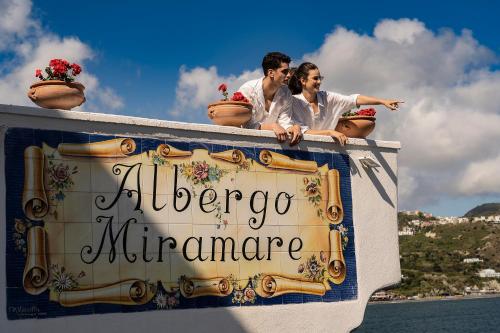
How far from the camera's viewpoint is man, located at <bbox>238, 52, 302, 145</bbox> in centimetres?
888

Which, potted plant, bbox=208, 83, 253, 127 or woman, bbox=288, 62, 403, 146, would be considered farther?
woman, bbox=288, 62, 403, 146

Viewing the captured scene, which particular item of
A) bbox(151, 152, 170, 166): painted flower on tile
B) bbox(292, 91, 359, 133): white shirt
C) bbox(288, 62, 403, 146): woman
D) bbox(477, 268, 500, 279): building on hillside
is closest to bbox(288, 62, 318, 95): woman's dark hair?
bbox(288, 62, 403, 146): woman

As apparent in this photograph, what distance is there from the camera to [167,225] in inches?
302

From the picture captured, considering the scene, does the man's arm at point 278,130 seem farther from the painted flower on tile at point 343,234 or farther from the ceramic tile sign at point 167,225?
the painted flower on tile at point 343,234

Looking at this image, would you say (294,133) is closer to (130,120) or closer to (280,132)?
Result: (280,132)

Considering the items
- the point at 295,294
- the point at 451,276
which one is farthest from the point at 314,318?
the point at 451,276

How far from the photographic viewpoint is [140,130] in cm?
761

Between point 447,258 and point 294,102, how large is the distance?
13224 centimetres

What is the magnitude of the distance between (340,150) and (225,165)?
1.77 metres

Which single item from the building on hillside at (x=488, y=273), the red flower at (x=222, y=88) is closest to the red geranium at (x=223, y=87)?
the red flower at (x=222, y=88)

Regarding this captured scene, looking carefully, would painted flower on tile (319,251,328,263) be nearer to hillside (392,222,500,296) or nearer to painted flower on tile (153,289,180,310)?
painted flower on tile (153,289,180,310)

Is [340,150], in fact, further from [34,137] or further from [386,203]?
[34,137]

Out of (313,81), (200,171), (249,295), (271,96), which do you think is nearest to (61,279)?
(200,171)

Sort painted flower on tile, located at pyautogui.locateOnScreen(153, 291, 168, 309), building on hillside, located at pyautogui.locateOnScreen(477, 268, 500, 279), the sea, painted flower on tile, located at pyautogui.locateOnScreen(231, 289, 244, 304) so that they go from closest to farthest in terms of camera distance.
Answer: painted flower on tile, located at pyautogui.locateOnScreen(153, 291, 168, 309), painted flower on tile, located at pyautogui.locateOnScreen(231, 289, 244, 304), the sea, building on hillside, located at pyautogui.locateOnScreen(477, 268, 500, 279)
